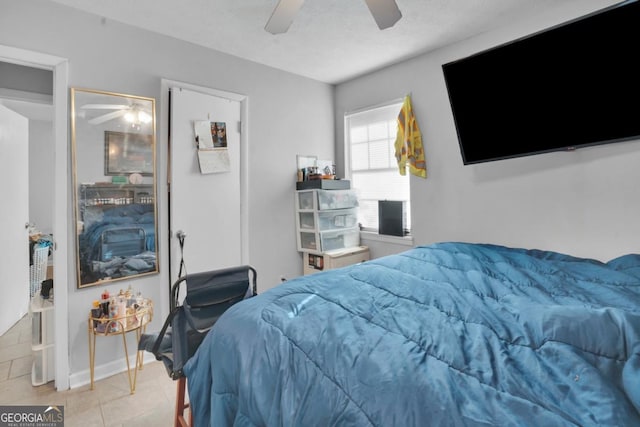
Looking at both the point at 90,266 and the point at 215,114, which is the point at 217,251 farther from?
the point at 215,114

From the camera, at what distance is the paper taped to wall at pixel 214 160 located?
8.73 ft

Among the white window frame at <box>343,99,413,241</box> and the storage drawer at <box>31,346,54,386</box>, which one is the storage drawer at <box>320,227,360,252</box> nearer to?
the white window frame at <box>343,99,413,241</box>

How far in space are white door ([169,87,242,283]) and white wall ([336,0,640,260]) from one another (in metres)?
1.64

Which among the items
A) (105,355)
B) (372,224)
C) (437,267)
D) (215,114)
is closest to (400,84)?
(372,224)

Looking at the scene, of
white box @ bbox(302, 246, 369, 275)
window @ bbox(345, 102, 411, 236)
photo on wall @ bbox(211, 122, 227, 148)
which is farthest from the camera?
window @ bbox(345, 102, 411, 236)

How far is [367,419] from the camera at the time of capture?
2.41 feet

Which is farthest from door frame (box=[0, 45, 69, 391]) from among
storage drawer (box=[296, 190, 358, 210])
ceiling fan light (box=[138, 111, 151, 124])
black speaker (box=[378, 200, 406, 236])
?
black speaker (box=[378, 200, 406, 236])

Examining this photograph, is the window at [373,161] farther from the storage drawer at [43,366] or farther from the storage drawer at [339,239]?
the storage drawer at [43,366]

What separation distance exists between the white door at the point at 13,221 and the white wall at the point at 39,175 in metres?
1.69

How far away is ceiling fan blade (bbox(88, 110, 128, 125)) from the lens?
221 cm

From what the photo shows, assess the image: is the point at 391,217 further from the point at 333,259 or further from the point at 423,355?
the point at 423,355

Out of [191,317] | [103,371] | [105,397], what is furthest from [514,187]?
[103,371]

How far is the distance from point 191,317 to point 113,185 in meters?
1.36

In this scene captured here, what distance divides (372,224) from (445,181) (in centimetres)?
100
